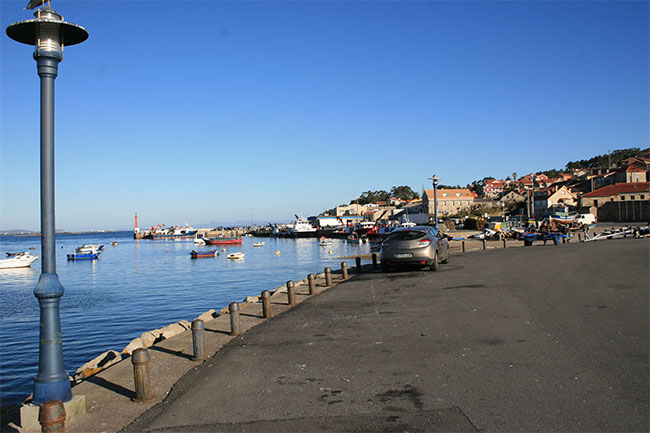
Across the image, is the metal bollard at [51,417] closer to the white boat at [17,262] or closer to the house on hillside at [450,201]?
the white boat at [17,262]

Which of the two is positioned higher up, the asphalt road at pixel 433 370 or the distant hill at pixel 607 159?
the distant hill at pixel 607 159

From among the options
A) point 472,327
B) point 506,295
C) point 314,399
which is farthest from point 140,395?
point 506,295

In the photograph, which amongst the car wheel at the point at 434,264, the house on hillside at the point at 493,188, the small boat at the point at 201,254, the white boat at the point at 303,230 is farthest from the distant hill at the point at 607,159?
the car wheel at the point at 434,264

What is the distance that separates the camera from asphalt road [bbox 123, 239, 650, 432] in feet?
17.1

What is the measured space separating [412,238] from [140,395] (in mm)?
13507

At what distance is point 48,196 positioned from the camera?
5836 mm

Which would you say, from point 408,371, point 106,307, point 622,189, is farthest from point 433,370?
point 622,189

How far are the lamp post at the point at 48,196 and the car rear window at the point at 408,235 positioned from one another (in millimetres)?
13986

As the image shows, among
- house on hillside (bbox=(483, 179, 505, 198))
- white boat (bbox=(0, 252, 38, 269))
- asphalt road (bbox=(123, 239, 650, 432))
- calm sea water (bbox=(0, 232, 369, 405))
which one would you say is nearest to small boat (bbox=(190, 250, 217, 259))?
calm sea water (bbox=(0, 232, 369, 405))

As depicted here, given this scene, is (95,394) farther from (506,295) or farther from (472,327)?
(506,295)

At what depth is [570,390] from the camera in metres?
5.83

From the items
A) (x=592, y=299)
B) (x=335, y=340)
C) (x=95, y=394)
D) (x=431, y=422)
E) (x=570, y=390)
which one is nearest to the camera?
(x=431, y=422)

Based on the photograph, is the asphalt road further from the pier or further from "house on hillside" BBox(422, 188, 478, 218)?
"house on hillside" BBox(422, 188, 478, 218)

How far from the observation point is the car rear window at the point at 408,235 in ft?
60.6
